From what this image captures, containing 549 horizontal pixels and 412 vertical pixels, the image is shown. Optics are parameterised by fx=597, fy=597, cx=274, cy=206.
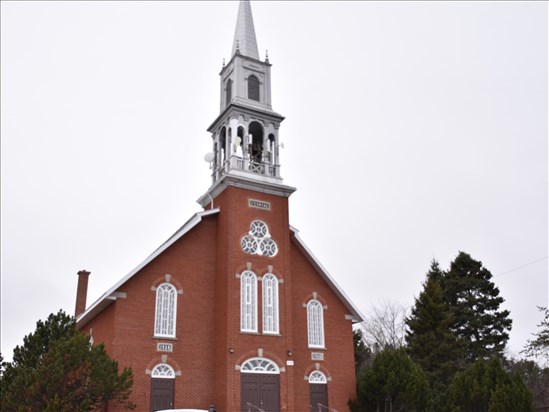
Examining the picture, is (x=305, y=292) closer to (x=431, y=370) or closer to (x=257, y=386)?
(x=257, y=386)

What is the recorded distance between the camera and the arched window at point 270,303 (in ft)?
84.5

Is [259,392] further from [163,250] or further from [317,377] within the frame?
[163,250]

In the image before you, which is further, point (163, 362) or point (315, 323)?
point (315, 323)

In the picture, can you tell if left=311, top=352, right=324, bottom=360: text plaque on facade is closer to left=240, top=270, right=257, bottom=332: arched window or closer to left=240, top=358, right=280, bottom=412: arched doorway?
left=240, top=358, right=280, bottom=412: arched doorway

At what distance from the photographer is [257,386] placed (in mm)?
24531

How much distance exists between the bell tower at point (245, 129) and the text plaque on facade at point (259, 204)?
23.7 inches

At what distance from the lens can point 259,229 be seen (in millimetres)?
26828

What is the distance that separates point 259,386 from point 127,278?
698cm

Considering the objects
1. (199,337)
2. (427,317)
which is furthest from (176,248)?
(427,317)

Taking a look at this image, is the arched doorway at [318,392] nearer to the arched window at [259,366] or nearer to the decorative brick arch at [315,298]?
the arched window at [259,366]

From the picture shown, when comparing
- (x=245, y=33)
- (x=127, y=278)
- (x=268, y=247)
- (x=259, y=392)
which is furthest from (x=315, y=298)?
(x=245, y=33)

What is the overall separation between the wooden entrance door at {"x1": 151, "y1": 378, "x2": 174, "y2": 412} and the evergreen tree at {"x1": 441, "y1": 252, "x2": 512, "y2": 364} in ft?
72.6

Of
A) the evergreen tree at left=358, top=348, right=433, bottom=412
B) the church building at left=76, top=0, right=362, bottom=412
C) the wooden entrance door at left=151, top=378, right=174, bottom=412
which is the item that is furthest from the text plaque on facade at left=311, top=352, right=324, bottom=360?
the wooden entrance door at left=151, top=378, right=174, bottom=412

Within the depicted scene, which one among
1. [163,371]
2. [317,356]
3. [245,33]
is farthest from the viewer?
[245,33]
